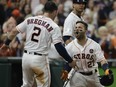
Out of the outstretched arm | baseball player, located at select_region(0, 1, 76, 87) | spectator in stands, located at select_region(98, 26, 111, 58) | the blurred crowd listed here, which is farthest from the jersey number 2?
spectator in stands, located at select_region(98, 26, 111, 58)

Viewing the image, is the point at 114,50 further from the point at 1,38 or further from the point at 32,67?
the point at 32,67

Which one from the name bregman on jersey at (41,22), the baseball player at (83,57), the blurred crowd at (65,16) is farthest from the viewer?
the blurred crowd at (65,16)

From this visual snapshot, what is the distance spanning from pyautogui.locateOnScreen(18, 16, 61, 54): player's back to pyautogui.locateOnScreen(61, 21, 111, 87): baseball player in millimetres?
366

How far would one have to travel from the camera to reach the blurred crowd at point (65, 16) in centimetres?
1498

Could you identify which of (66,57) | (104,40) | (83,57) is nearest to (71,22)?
(83,57)

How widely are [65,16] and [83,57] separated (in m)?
7.46

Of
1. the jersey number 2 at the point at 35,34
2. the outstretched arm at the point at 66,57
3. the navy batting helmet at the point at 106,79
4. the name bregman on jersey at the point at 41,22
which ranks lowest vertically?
the navy batting helmet at the point at 106,79

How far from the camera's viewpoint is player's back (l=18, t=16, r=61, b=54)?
9.41 metres

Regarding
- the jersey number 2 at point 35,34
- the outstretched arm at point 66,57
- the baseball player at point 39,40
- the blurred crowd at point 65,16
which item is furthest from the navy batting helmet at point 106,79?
the blurred crowd at point 65,16

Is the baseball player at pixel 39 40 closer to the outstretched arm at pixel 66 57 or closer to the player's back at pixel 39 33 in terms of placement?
the player's back at pixel 39 33

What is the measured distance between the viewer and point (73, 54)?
9.33 meters

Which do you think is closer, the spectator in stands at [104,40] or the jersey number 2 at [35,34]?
the jersey number 2 at [35,34]

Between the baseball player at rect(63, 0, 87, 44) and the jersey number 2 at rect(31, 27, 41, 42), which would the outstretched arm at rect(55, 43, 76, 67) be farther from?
the baseball player at rect(63, 0, 87, 44)

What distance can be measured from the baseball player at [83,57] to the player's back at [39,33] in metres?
0.37
